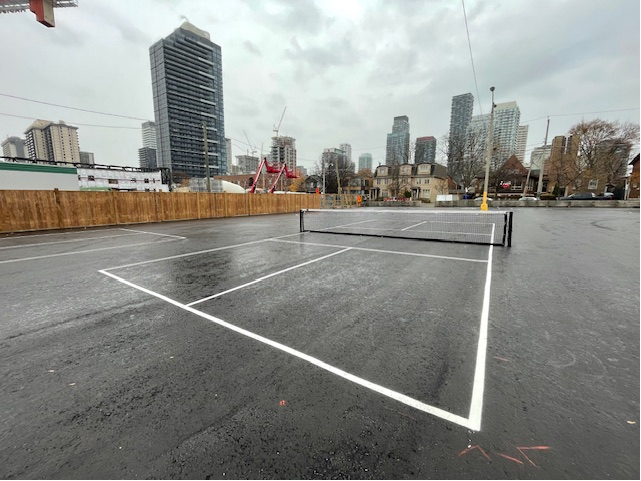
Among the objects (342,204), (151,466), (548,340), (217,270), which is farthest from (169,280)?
(342,204)

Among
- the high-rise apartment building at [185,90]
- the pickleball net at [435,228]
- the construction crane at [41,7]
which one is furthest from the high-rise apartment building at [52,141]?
the pickleball net at [435,228]

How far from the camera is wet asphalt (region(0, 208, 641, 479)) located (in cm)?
191

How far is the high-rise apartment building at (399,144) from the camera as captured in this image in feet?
220

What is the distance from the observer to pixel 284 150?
234 ft

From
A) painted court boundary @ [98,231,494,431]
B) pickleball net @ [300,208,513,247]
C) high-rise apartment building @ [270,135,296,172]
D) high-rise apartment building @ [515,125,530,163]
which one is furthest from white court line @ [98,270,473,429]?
high-rise apartment building @ [270,135,296,172]

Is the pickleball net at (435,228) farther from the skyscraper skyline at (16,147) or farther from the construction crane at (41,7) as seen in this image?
the skyscraper skyline at (16,147)

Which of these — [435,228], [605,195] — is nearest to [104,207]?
[435,228]

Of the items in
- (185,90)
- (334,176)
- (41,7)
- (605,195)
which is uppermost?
(185,90)

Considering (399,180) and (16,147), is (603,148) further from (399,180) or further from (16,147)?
(16,147)

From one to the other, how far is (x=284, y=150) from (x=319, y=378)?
73.2 metres

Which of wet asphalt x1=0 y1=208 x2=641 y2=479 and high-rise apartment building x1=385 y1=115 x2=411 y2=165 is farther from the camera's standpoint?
high-rise apartment building x1=385 y1=115 x2=411 y2=165

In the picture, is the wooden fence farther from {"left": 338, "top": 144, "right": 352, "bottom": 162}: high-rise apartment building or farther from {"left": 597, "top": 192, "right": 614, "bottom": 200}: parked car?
{"left": 338, "top": 144, "right": 352, "bottom": 162}: high-rise apartment building

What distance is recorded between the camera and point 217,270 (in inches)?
274

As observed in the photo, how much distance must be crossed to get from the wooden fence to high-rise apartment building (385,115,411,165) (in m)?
49.6
